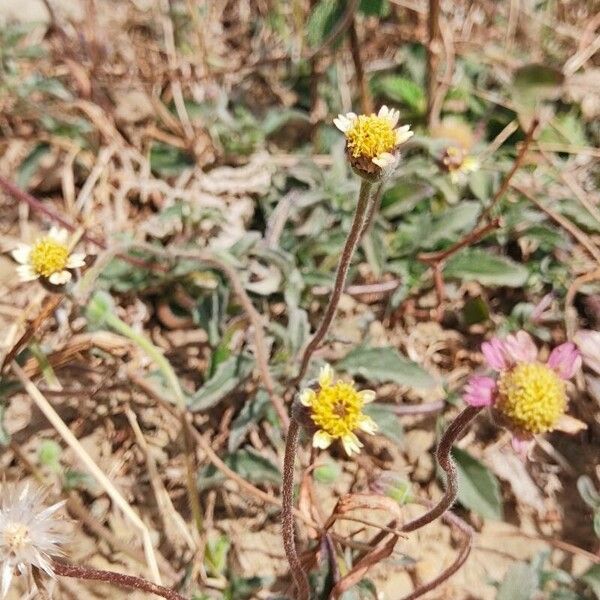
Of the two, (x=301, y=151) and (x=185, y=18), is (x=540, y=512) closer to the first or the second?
(x=301, y=151)

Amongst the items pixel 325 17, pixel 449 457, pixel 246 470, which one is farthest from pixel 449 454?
pixel 325 17

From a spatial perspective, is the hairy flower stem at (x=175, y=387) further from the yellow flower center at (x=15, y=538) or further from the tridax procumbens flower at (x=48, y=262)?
the yellow flower center at (x=15, y=538)

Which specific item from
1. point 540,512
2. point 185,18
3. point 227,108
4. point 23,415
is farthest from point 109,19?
point 540,512

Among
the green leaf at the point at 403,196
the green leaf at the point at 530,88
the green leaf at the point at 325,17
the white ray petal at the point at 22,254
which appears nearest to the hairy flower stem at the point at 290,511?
the white ray petal at the point at 22,254

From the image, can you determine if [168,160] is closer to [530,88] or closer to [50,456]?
[50,456]

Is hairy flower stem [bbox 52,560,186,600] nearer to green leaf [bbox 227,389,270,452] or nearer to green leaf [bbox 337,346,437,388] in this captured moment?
green leaf [bbox 227,389,270,452]
